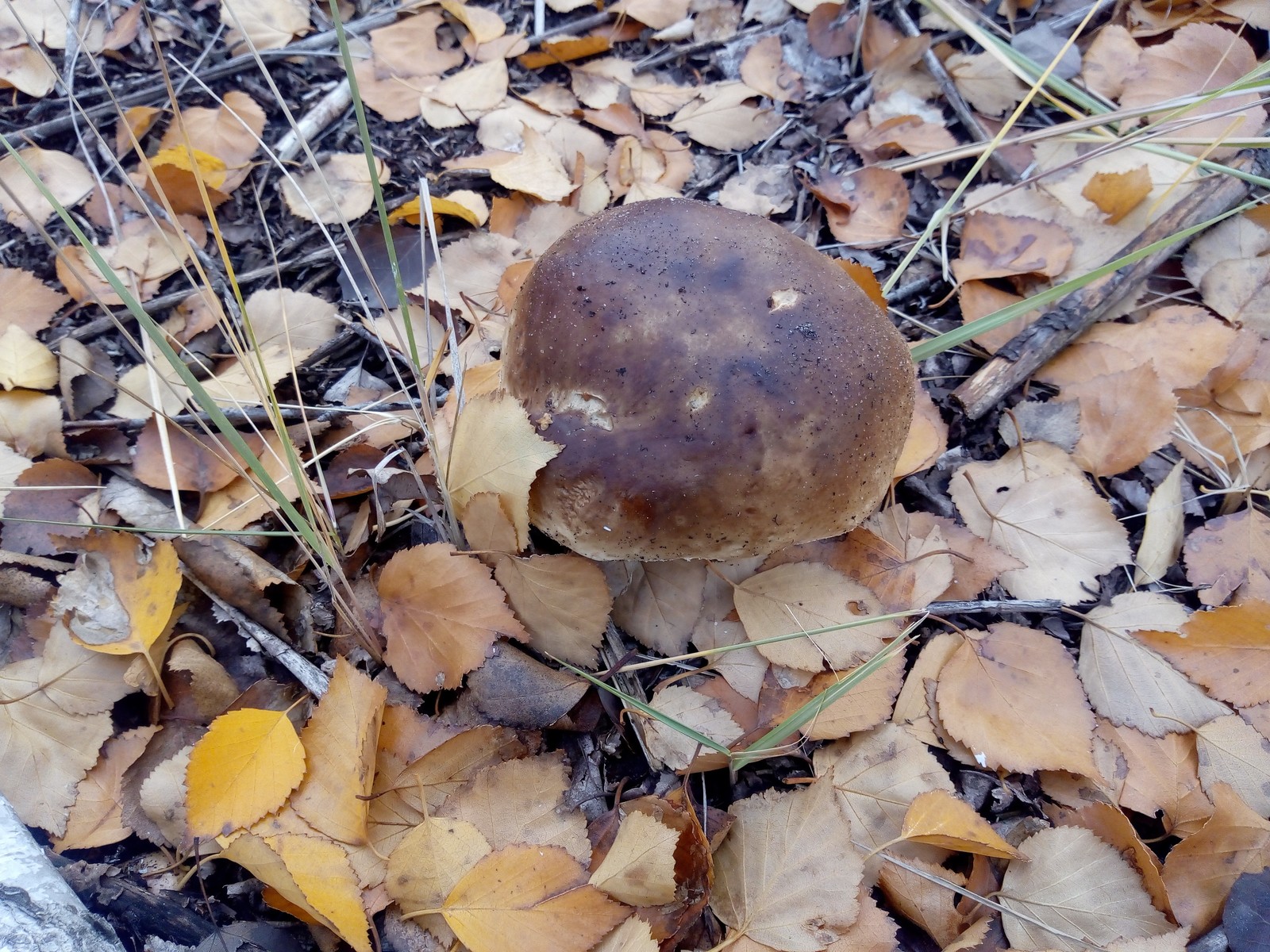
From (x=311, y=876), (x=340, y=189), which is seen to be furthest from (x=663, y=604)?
(x=340, y=189)

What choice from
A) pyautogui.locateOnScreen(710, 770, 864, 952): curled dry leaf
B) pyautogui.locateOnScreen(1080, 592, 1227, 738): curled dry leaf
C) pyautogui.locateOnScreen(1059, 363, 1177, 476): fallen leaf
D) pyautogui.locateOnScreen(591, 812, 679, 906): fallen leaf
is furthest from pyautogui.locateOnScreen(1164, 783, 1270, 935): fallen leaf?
pyautogui.locateOnScreen(591, 812, 679, 906): fallen leaf

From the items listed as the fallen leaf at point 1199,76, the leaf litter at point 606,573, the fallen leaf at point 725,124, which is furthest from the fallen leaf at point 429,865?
the fallen leaf at point 1199,76

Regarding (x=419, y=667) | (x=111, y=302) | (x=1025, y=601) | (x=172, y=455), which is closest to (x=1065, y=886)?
(x=1025, y=601)

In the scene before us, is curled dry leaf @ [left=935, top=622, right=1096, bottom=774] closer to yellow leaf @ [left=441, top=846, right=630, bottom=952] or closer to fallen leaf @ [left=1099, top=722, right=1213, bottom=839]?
fallen leaf @ [left=1099, top=722, right=1213, bottom=839]

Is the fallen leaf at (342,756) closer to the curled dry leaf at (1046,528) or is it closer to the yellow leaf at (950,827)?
the yellow leaf at (950,827)

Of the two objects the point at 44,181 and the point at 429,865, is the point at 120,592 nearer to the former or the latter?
the point at 429,865

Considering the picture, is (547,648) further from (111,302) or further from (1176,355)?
(1176,355)
